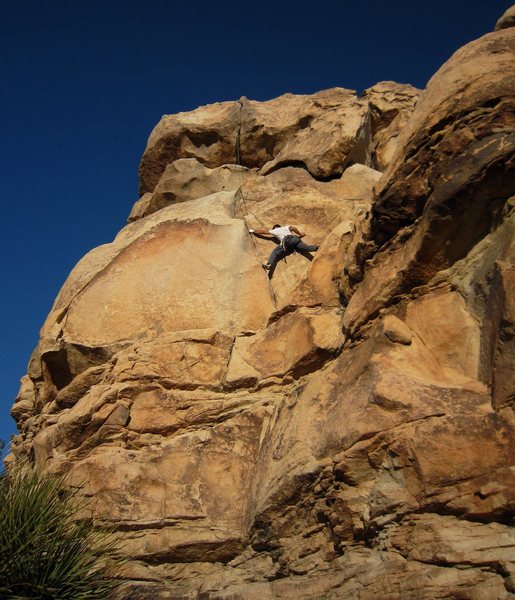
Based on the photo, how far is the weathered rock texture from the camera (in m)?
5.65

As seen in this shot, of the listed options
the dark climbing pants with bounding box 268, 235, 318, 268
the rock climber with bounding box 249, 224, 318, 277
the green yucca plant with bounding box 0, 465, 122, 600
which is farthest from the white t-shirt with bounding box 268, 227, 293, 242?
the green yucca plant with bounding box 0, 465, 122, 600

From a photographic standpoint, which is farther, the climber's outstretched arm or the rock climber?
the climber's outstretched arm

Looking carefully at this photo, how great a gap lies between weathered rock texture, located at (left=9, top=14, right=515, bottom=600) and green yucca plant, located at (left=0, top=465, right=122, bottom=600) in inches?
14.4

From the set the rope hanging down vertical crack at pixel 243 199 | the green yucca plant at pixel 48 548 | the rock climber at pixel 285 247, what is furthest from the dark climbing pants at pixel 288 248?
the green yucca plant at pixel 48 548

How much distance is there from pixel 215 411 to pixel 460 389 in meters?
3.29

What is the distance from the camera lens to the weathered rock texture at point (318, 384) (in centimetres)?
565

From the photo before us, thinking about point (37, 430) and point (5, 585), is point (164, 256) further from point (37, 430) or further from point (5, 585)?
point (5, 585)

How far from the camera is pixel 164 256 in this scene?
33.8 feet

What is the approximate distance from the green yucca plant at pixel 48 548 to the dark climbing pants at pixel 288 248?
14.6 feet

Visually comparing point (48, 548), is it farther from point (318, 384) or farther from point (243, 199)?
point (243, 199)

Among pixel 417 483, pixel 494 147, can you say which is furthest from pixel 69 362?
pixel 494 147

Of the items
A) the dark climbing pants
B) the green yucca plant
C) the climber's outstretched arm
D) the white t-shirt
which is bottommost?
the green yucca plant

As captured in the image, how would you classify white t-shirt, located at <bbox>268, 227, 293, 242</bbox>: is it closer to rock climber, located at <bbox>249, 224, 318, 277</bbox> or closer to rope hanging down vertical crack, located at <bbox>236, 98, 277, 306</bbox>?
rock climber, located at <bbox>249, 224, 318, 277</bbox>

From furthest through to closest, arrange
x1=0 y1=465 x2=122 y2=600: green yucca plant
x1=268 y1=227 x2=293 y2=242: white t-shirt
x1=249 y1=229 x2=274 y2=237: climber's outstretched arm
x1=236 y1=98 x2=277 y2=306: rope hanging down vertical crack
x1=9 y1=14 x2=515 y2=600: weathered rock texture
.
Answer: x1=249 y1=229 x2=274 y2=237: climber's outstretched arm < x1=268 y1=227 x2=293 y2=242: white t-shirt < x1=236 y1=98 x2=277 y2=306: rope hanging down vertical crack < x1=0 y1=465 x2=122 y2=600: green yucca plant < x1=9 y1=14 x2=515 y2=600: weathered rock texture
